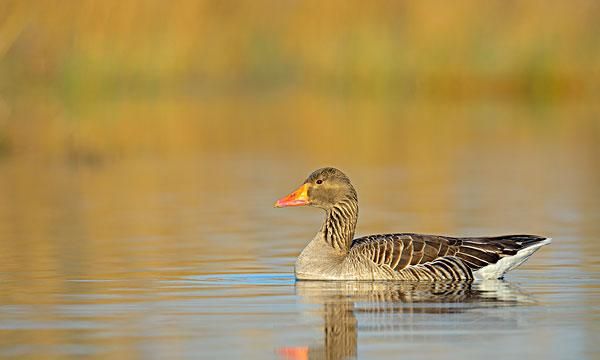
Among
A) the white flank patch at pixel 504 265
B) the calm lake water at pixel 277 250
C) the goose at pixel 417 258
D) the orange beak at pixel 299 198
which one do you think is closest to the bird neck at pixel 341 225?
the goose at pixel 417 258

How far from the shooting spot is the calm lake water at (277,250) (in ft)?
29.5

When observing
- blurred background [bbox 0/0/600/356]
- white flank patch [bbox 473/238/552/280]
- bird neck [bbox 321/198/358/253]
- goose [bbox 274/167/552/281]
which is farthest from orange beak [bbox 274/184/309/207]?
white flank patch [bbox 473/238/552/280]

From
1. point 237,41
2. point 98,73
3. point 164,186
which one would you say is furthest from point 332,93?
point 164,186

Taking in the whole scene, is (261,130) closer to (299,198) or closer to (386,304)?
(299,198)

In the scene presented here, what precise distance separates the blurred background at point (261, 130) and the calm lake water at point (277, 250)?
7cm

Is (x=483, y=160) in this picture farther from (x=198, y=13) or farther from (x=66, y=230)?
(x=198, y=13)

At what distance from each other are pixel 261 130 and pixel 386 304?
19524 millimetres

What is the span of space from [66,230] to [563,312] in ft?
24.1

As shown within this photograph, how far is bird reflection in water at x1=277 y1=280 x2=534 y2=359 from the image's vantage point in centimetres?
886

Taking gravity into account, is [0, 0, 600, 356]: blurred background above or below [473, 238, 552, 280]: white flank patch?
above

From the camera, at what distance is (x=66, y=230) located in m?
15.9

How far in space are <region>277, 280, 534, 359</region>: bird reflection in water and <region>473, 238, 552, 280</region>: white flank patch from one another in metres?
0.07

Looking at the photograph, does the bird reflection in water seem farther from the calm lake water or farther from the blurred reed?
the blurred reed

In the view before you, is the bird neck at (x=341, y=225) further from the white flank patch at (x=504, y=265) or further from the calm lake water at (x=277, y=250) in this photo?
the white flank patch at (x=504, y=265)
